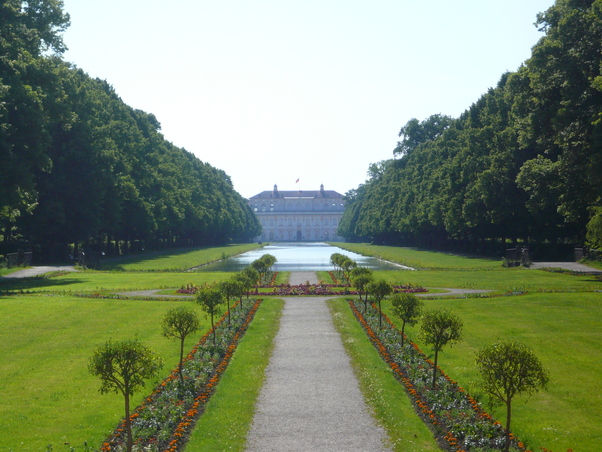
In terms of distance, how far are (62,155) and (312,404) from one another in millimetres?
37873

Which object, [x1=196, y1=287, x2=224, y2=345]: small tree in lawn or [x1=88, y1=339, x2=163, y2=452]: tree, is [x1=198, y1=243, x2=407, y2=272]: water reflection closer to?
[x1=196, y1=287, x2=224, y2=345]: small tree in lawn

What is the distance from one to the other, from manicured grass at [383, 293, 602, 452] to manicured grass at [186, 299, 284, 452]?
403cm

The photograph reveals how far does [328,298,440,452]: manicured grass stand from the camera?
9602mm

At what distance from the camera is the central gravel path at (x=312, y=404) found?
371 inches

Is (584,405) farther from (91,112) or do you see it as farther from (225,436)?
(91,112)

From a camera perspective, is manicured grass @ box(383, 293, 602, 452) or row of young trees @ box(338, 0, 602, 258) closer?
manicured grass @ box(383, 293, 602, 452)

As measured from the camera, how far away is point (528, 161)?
37.2 metres

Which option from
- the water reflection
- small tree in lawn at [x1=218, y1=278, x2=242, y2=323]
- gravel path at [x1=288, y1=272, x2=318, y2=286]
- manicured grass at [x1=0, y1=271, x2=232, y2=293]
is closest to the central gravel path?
small tree in lawn at [x1=218, y1=278, x2=242, y2=323]

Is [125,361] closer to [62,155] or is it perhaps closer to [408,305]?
[408,305]

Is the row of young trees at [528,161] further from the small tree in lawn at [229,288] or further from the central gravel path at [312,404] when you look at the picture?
the central gravel path at [312,404]

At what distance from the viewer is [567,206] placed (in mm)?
33344

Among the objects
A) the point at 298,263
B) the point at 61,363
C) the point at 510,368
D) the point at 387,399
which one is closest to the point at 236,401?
the point at 387,399

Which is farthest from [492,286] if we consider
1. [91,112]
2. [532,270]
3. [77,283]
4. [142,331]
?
[91,112]

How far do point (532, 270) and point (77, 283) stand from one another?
2570 centimetres
